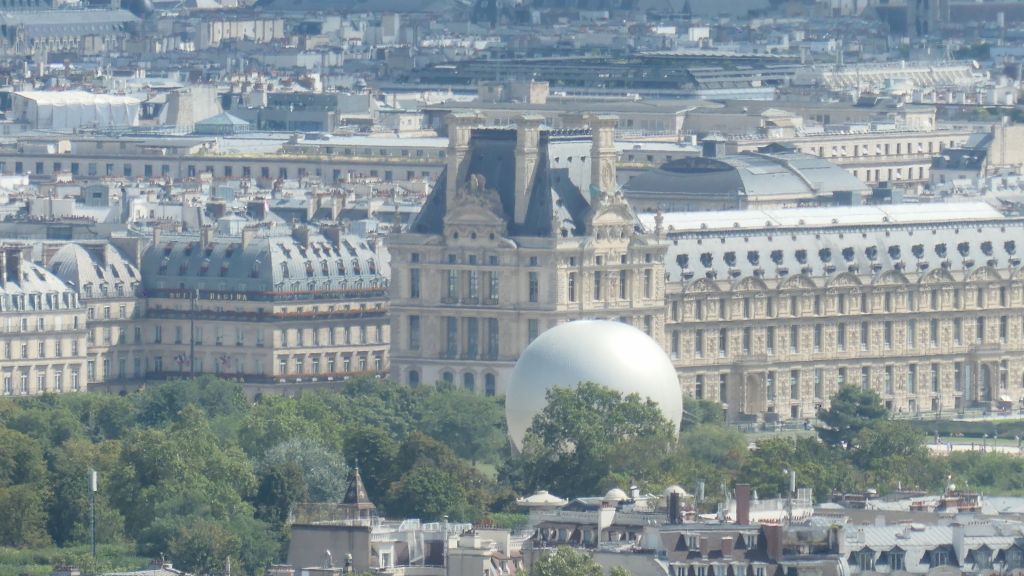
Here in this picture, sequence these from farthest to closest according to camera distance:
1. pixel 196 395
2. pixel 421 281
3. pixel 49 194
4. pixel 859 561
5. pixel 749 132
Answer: pixel 749 132
pixel 49 194
pixel 421 281
pixel 196 395
pixel 859 561

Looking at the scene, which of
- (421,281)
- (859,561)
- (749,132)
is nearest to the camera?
(859,561)

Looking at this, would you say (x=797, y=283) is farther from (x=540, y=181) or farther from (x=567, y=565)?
(x=567, y=565)

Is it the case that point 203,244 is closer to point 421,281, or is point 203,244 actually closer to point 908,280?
point 421,281

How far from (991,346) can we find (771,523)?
5674 cm

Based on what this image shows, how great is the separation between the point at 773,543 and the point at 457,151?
52.1m

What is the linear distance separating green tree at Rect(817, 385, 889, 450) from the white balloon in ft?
14.8

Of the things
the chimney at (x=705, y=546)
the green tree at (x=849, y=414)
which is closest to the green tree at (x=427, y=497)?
the chimney at (x=705, y=546)

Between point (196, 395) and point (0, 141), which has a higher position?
point (0, 141)

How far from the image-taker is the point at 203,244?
13500cm

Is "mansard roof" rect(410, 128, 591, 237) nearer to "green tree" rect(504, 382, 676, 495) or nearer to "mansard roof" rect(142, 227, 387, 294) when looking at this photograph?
"mansard roof" rect(142, 227, 387, 294)

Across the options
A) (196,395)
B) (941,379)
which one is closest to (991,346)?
(941,379)

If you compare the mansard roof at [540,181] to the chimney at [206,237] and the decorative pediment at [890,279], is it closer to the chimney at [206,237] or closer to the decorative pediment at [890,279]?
the chimney at [206,237]

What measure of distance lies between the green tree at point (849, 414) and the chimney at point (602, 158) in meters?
7.09

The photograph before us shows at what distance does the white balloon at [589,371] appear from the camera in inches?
4498
